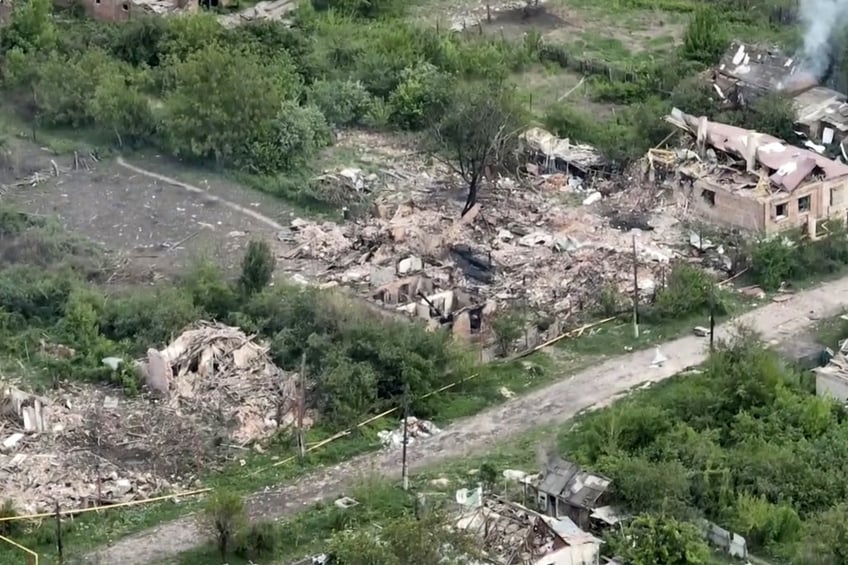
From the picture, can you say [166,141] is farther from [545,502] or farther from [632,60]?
[545,502]

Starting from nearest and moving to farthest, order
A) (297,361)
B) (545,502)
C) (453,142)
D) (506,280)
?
(545,502), (297,361), (506,280), (453,142)

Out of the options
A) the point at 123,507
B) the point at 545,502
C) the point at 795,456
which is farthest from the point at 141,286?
the point at 795,456

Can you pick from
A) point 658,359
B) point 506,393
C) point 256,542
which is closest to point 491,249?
point 658,359

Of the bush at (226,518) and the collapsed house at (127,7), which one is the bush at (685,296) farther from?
the collapsed house at (127,7)

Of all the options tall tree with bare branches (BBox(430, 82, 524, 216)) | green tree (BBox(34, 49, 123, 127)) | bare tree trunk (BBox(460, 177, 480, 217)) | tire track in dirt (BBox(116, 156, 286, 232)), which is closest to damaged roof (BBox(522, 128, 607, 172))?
tall tree with bare branches (BBox(430, 82, 524, 216))

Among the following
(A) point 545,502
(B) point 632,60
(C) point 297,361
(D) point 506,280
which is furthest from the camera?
(B) point 632,60
